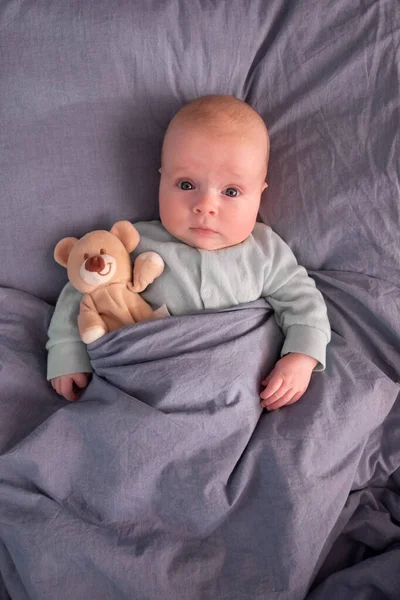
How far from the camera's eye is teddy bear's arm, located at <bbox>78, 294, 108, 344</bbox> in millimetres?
1092

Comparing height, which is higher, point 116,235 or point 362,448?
point 116,235

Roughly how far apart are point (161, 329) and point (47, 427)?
0.26 m

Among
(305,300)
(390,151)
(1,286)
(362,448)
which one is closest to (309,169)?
(390,151)

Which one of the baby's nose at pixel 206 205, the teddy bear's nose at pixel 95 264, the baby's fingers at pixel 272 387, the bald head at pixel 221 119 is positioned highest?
the bald head at pixel 221 119

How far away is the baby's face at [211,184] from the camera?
110 cm

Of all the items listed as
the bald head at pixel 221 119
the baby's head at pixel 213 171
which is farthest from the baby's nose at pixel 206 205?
the bald head at pixel 221 119

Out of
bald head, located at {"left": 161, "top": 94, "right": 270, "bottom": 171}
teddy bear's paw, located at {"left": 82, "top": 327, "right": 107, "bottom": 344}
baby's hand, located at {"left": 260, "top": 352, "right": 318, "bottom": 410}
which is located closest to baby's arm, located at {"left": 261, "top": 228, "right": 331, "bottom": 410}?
baby's hand, located at {"left": 260, "top": 352, "right": 318, "bottom": 410}

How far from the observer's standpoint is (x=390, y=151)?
1179mm

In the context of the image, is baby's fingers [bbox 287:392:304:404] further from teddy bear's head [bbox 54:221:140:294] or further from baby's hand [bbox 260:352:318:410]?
teddy bear's head [bbox 54:221:140:294]

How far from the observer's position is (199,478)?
99 centimetres

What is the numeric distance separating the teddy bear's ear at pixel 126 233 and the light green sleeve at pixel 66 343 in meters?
0.14

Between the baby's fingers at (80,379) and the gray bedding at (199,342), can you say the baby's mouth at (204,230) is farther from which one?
the baby's fingers at (80,379)

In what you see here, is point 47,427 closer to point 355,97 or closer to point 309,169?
point 309,169

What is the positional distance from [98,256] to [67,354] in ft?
0.68
